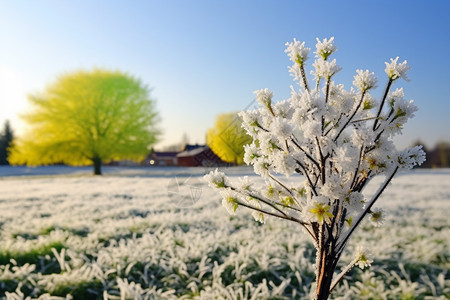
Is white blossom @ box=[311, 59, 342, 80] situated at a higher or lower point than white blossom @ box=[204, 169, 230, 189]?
higher

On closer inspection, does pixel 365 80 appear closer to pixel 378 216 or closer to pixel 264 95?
pixel 264 95

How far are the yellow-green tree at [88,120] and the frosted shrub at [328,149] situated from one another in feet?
95.0

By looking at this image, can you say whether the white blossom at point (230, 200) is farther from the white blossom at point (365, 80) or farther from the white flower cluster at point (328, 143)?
the white blossom at point (365, 80)

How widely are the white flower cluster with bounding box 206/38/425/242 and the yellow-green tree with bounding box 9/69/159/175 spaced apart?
1139 inches

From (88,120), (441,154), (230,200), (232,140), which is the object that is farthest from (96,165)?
(441,154)

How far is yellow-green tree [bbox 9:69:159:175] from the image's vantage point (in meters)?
28.5

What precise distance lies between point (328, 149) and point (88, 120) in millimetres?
30435

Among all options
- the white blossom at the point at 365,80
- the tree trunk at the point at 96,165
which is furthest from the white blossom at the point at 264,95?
the tree trunk at the point at 96,165

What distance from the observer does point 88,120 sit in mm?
28906

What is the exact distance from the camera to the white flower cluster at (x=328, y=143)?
1.18 meters

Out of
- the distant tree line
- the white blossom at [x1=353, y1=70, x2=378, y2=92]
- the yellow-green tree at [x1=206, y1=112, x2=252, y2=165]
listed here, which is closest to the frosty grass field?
the yellow-green tree at [x1=206, y1=112, x2=252, y2=165]

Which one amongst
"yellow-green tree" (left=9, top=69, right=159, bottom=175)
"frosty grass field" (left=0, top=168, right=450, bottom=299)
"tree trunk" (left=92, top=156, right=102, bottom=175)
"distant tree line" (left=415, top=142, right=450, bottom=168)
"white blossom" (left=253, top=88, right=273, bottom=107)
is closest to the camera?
"white blossom" (left=253, top=88, right=273, bottom=107)

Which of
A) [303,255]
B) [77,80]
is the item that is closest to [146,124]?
[77,80]

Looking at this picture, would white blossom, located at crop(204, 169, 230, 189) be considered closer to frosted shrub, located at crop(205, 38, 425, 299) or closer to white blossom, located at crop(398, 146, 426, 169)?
frosted shrub, located at crop(205, 38, 425, 299)
